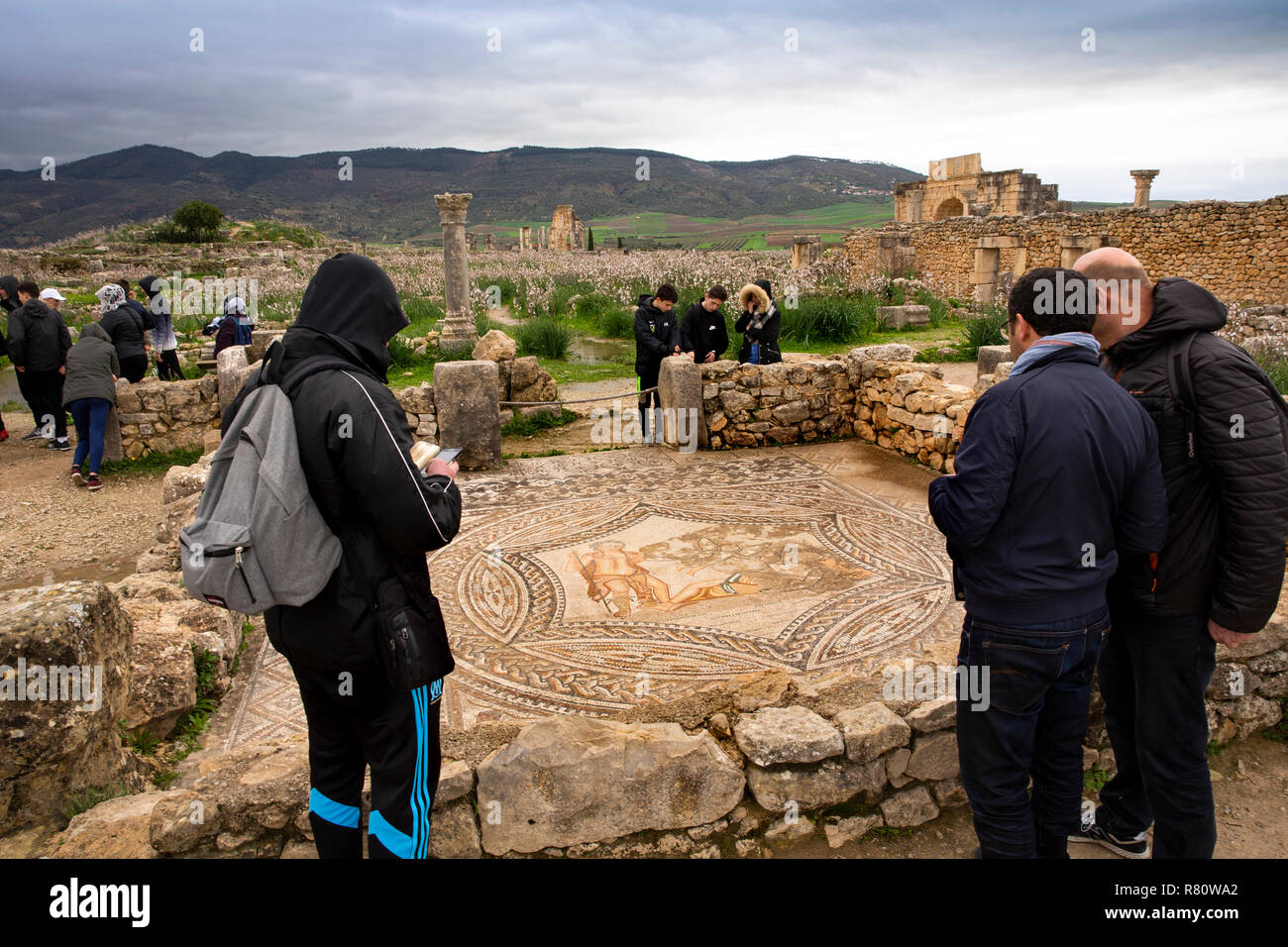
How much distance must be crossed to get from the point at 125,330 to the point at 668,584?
27.1 ft

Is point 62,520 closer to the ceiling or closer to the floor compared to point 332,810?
closer to the floor

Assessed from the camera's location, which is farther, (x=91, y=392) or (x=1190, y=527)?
(x=91, y=392)

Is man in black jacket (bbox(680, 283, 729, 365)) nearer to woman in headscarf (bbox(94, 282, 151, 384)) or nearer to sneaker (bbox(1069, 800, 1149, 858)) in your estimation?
sneaker (bbox(1069, 800, 1149, 858))

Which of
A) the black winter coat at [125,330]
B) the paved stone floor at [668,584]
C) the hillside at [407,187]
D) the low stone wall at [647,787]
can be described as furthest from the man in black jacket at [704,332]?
the hillside at [407,187]

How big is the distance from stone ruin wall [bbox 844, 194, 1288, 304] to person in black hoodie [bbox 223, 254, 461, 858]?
18.8 metres

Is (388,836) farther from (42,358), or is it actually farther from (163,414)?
(42,358)

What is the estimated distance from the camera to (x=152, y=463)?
943 centimetres

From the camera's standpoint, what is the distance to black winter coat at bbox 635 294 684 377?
8.44 meters

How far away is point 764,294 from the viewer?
8.91 m

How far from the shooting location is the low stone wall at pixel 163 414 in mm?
9430

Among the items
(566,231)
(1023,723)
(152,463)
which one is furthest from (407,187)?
(1023,723)

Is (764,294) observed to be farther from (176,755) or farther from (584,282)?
(584,282)

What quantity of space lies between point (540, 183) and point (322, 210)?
91.8 ft

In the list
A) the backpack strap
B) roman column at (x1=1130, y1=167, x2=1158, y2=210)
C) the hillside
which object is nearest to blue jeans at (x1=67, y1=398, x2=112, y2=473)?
the backpack strap
